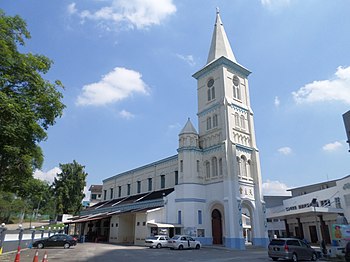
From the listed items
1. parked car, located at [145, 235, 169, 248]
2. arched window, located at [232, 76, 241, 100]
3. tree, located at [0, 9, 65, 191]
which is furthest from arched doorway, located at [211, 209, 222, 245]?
tree, located at [0, 9, 65, 191]

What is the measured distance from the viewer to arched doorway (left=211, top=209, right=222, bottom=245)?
34688 mm

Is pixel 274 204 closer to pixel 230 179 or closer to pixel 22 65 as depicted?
pixel 230 179

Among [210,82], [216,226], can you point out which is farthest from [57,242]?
[210,82]

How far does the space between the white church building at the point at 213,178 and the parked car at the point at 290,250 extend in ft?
37.6

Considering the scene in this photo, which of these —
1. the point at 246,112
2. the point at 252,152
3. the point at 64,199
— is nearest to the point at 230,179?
the point at 252,152

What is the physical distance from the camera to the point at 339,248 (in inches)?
782

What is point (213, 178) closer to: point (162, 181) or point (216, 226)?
point (216, 226)

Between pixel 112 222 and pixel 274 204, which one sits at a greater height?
pixel 274 204

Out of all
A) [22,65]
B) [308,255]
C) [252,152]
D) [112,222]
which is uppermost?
[252,152]

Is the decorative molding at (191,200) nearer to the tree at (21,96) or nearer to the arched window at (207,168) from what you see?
the arched window at (207,168)

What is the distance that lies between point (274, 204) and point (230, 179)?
29.4m

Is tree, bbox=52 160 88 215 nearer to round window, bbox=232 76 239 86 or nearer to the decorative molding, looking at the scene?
the decorative molding

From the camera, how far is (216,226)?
115 feet

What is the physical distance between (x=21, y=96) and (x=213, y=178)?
27.4 meters
